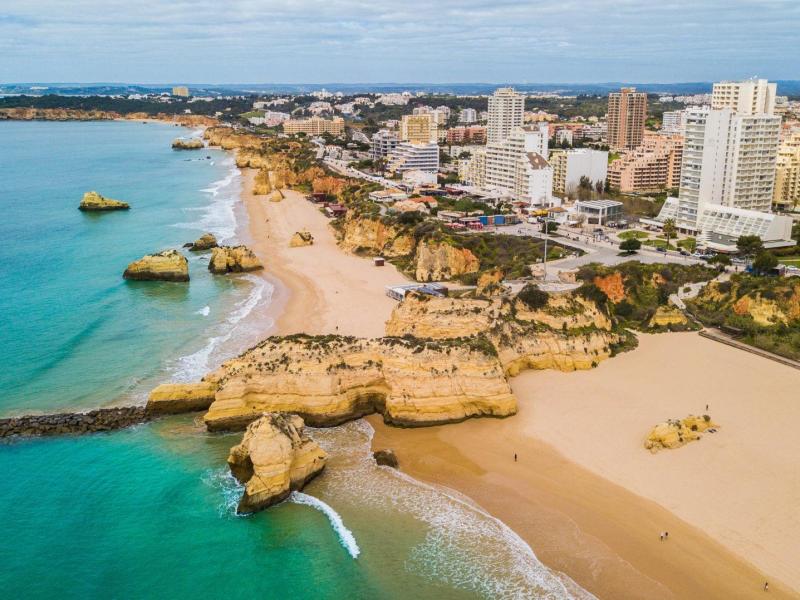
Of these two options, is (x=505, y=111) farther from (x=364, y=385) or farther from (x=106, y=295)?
(x=364, y=385)

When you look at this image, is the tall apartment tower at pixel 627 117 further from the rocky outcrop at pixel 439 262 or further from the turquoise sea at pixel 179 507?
the turquoise sea at pixel 179 507

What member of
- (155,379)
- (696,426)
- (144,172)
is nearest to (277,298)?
(155,379)

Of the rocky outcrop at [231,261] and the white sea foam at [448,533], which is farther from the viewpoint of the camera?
the rocky outcrop at [231,261]

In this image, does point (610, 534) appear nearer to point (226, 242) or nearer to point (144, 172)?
point (226, 242)

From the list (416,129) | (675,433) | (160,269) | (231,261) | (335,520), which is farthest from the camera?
(416,129)

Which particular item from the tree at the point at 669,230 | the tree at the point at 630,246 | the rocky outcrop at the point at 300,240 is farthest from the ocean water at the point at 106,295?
the tree at the point at 669,230

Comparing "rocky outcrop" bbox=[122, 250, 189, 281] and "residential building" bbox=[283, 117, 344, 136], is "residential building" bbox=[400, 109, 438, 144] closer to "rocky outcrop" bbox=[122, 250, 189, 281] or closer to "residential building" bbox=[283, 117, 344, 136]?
"residential building" bbox=[283, 117, 344, 136]

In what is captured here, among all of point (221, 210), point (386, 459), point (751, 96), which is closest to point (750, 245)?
point (751, 96)
